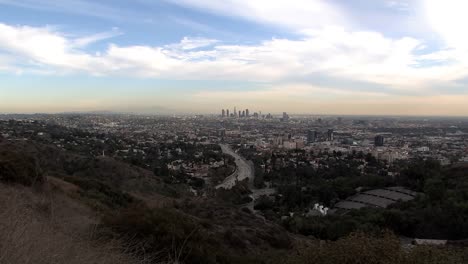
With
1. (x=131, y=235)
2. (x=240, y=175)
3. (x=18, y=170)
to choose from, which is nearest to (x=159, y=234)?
(x=131, y=235)

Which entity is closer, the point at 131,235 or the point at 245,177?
the point at 131,235

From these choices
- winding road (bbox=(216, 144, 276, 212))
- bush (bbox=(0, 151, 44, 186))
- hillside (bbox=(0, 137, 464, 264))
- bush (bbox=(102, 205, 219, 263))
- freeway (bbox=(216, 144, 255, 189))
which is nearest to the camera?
hillside (bbox=(0, 137, 464, 264))

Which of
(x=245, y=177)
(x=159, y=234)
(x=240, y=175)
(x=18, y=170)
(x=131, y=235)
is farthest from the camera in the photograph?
(x=240, y=175)

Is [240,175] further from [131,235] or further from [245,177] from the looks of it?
[131,235]

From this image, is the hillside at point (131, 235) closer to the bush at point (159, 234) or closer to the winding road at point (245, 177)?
the bush at point (159, 234)

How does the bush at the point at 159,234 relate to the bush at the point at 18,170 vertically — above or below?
below

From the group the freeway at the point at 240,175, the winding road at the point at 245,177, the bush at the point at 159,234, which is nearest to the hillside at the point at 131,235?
the bush at the point at 159,234

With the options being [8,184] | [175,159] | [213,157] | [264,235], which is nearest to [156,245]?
[8,184]

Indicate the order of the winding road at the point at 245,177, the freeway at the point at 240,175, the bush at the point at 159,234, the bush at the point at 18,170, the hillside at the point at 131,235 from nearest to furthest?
the hillside at the point at 131,235 → the bush at the point at 159,234 → the bush at the point at 18,170 → the winding road at the point at 245,177 → the freeway at the point at 240,175

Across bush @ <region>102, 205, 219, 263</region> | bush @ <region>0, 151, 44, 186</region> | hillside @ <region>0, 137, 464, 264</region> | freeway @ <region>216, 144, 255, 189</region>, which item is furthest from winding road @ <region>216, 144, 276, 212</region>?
bush @ <region>102, 205, 219, 263</region>

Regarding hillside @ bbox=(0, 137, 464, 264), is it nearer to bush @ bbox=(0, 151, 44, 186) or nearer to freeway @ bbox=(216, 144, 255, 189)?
bush @ bbox=(0, 151, 44, 186)

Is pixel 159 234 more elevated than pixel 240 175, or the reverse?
pixel 159 234
